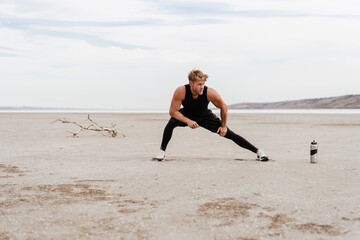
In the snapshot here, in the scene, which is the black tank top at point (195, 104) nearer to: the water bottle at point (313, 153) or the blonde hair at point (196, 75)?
the blonde hair at point (196, 75)

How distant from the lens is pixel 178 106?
23.7 feet

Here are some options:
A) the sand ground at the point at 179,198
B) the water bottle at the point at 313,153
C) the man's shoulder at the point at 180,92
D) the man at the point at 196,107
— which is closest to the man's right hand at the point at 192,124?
the man at the point at 196,107

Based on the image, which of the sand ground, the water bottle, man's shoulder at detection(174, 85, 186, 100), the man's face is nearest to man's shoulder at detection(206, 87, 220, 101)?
the man's face

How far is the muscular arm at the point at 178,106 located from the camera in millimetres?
7021

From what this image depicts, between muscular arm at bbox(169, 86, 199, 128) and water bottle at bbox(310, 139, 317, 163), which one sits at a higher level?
muscular arm at bbox(169, 86, 199, 128)

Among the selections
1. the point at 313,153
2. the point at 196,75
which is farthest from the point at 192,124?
the point at 313,153

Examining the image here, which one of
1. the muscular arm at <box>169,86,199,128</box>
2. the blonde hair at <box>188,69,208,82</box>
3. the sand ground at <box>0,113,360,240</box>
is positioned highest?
the blonde hair at <box>188,69,208,82</box>

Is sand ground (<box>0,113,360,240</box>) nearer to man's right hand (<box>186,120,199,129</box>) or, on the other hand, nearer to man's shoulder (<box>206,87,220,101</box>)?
man's right hand (<box>186,120,199,129</box>)

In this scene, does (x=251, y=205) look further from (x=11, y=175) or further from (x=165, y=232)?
(x=11, y=175)

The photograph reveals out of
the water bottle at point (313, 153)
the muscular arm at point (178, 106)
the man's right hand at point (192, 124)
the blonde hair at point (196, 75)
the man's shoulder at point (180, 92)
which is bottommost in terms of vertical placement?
the water bottle at point (313, 153)

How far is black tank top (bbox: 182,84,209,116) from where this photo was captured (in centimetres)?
708

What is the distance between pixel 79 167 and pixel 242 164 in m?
2.98

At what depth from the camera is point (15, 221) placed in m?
3.62

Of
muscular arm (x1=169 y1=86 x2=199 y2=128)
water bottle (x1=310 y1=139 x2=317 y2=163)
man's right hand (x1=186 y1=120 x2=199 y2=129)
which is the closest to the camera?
man's right hand (x1=186 y1=120 x2=199 y2=129)
